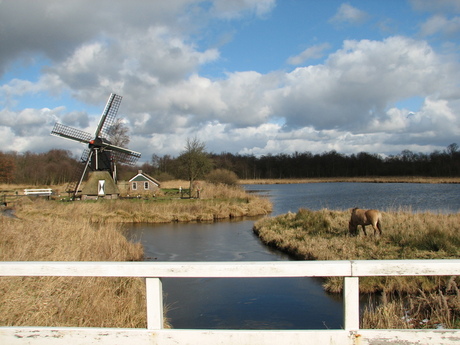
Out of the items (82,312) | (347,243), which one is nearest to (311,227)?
(347,243)

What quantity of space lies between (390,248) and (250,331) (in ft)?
30.1

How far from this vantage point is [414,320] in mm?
5484

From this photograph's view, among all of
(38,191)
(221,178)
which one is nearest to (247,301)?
(221,178)

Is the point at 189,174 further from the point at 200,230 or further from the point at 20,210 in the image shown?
the point at 200,230

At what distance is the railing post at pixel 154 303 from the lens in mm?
2760

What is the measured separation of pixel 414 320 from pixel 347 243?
639 cm

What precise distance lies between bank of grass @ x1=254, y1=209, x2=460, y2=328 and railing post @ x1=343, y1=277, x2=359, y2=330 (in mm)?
2216

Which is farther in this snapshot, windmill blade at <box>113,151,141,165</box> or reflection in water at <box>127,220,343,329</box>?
windmill blade at <box>113,151,141,165</box>

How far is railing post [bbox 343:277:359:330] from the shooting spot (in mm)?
2715

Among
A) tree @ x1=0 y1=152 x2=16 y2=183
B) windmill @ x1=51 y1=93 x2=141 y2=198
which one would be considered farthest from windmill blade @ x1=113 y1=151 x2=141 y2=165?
tree @ x1=0 y1=152 x2=16 y2=183

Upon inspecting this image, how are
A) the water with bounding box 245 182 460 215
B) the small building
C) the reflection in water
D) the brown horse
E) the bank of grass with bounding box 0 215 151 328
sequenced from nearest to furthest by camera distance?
1. the bank of grass with bounding box 0 215 151 328
2. the reflection in water
3. the brown horse
4. the water with bounding box 245 182 460 215
5. the small building

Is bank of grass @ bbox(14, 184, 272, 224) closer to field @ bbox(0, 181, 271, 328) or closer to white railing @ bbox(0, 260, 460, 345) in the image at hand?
field @ bbox(0, 181, 271, 328)

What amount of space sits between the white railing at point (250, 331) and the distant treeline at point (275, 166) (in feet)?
121

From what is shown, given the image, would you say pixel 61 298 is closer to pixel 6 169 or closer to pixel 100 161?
pixel 100 161
